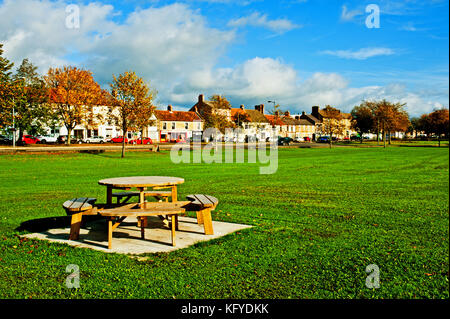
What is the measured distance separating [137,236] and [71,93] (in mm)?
49283

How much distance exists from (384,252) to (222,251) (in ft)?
9.26

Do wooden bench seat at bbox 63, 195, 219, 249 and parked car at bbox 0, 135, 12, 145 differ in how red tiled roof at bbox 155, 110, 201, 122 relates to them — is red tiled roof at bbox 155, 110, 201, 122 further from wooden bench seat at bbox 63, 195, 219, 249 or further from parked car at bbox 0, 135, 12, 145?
wooden bench seat at bbox 63, 195, 219, 249

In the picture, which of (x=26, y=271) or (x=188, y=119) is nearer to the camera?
(x=26, y=271)

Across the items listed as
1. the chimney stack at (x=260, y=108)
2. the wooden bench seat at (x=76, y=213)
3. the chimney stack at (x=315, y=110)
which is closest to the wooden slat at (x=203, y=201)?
the wooden bench seat at (x=76, y=213)

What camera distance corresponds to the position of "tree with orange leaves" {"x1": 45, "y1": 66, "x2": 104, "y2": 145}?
5169 centimetres

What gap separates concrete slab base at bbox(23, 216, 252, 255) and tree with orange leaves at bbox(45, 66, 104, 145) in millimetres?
46771

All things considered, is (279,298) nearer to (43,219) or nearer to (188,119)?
(43,219)

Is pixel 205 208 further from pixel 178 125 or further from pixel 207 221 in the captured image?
pixel 178 125

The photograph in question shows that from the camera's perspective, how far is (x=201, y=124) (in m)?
70.7

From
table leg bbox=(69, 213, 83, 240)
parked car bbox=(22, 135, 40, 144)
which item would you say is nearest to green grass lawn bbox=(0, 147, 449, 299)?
table leg bbox=(69, 213, 83, 240)

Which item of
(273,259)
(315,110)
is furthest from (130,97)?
(315,110)

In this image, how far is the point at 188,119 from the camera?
95750mm

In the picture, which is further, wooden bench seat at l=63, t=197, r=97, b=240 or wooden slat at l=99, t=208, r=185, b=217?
wooden bench seat at l=63, t=197, r=97, b=240
